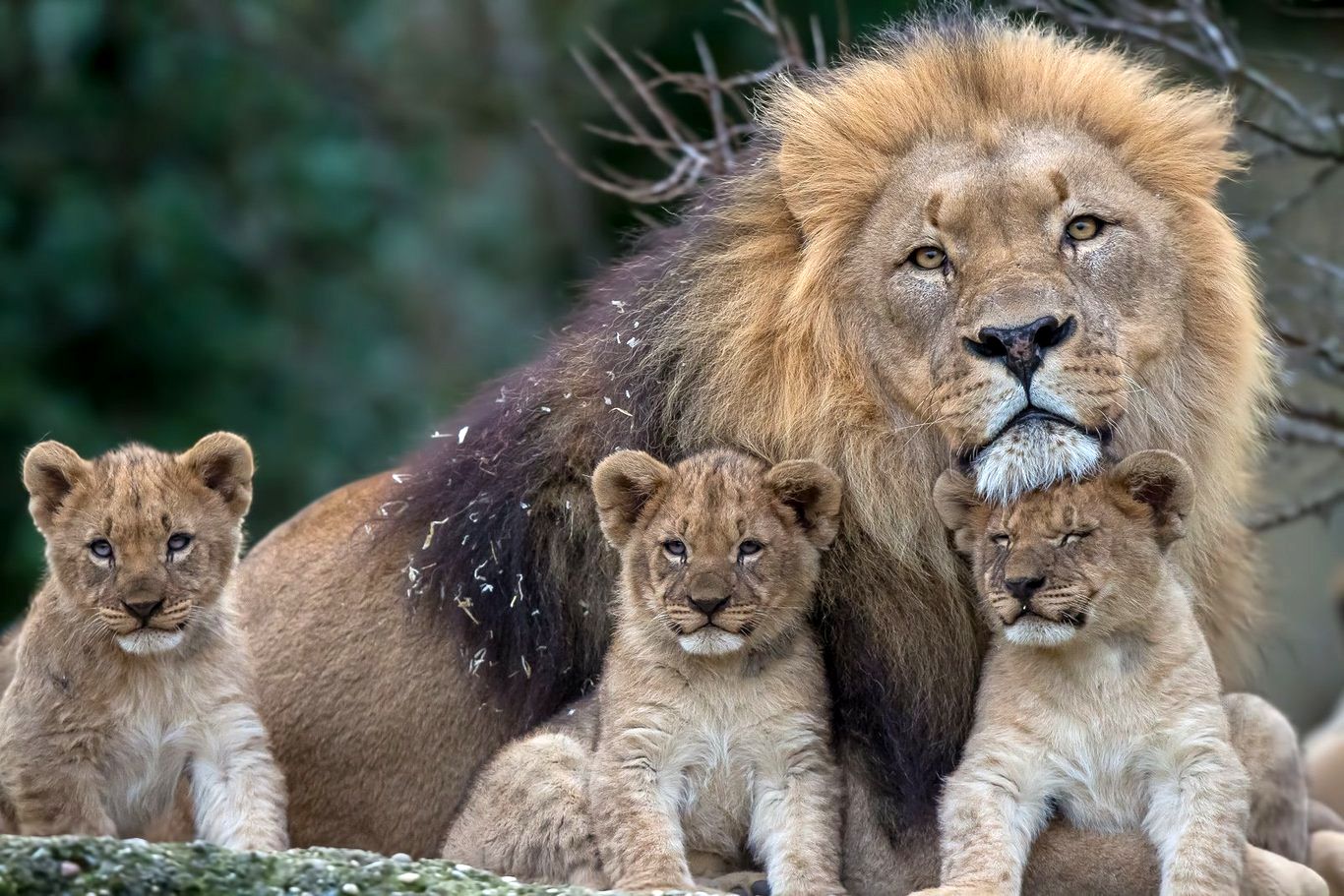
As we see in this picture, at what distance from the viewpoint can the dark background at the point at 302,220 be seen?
909 centimetres

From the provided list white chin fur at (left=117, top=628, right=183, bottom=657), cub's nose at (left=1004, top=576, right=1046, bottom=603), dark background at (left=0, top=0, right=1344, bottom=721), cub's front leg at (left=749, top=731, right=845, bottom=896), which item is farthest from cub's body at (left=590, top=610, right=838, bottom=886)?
dark background at (left=0, top=0, right=1344, bottom=721)

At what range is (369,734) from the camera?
4777 millimetres

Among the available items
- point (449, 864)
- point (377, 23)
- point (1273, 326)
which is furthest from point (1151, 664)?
point (377, 23)

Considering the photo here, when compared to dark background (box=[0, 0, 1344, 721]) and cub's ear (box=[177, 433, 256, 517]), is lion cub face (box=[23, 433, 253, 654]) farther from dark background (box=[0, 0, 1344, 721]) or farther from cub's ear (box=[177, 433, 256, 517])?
dark background (box=[0, 0, 1344, 721])

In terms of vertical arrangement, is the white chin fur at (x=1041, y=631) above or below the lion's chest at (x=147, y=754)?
above

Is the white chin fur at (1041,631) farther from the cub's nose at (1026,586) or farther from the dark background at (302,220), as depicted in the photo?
the dark background at (302,220)

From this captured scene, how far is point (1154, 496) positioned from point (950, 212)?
0.68 metres

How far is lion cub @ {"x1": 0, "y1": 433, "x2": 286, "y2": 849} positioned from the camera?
4.14 m

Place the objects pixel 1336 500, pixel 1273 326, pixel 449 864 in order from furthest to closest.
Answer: pixel 1336 500, pixel 1273 326, pixel 449 864

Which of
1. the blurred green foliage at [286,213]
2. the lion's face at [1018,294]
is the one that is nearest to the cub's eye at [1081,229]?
the lion's face at [1018,294]

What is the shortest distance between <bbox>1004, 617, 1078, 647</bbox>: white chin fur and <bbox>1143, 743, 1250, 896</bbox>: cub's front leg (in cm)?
30

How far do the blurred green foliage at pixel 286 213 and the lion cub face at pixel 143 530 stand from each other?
393 centimetres

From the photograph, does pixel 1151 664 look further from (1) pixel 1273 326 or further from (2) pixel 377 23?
(2) pixel 377 23

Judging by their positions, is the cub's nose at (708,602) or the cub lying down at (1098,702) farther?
the cub's nose at (708,602)
